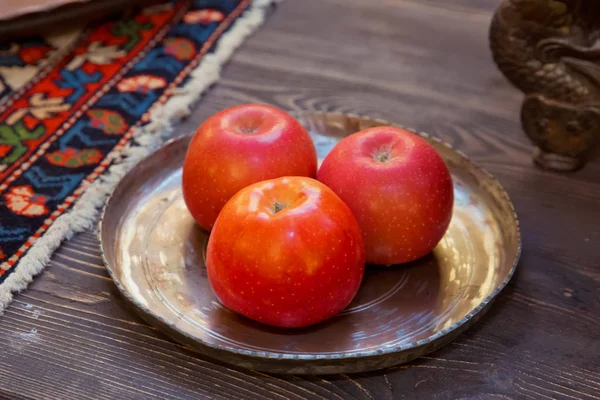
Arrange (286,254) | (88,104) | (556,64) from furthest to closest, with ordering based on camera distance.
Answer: (88,104) → (556,64) → (286,254)

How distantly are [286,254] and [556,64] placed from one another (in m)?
0.41

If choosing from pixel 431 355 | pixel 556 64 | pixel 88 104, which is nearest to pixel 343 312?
pixel 431 355

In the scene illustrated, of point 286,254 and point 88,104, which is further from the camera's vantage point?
point 88,104

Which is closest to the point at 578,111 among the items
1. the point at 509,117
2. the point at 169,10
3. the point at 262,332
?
the point at 509,117

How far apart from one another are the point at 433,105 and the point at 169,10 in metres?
0.48

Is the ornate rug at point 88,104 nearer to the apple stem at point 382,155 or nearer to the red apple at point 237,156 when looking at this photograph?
the red apple at point 237,156

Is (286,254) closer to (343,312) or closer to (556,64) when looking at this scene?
(343,312)

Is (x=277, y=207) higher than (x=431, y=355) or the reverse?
higher

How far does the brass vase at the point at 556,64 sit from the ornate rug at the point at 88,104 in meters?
0.40

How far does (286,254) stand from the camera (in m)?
0.51

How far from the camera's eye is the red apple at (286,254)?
52 cm

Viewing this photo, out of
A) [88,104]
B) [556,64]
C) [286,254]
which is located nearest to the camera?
[286,254]

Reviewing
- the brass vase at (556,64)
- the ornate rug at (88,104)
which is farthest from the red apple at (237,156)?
the brass vase at (556,64)

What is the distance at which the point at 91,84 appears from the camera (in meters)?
0.93
